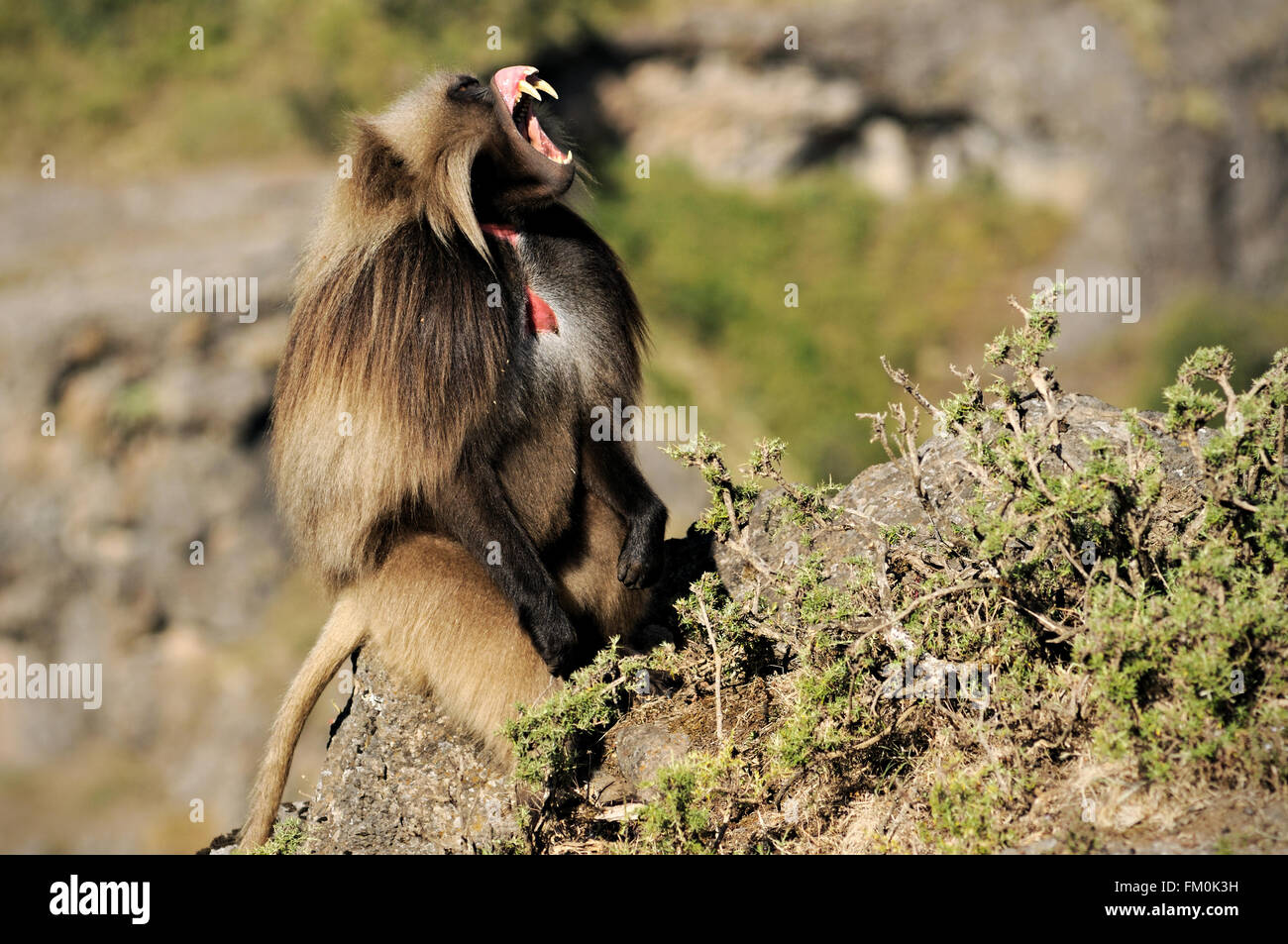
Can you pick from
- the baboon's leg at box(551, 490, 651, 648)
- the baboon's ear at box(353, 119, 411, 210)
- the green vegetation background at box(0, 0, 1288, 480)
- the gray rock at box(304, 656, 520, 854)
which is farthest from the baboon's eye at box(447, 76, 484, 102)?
the green vegetation background at box(0, 0, 1288, 480)

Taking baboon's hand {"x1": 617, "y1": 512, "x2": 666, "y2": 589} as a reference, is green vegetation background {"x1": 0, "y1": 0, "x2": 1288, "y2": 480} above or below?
above

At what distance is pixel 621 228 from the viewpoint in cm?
1714

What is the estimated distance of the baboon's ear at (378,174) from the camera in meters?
3.67

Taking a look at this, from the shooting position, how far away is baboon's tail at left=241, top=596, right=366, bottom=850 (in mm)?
4008

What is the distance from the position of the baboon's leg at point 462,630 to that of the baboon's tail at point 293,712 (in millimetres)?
280

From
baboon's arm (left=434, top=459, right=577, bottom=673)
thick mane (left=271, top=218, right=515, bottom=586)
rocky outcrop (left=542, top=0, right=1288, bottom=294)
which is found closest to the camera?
thick mane (left=271, top=218, right=515, bottom=586)

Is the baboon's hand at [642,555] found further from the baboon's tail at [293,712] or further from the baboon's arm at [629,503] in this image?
the baboon's tail at [293,712]

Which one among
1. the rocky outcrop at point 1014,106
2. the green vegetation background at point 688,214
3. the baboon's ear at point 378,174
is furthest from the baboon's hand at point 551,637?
the rocky outcrop at point 1014,106

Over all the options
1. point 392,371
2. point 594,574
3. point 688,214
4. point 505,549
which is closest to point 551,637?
point 505,549

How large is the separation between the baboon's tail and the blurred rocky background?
7.81 meters

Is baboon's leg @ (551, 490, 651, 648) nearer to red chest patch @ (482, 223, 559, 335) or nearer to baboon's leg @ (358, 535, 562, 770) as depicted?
baboon's leg @ (358, 535, 562, 770)

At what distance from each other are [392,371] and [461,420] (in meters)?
0.24

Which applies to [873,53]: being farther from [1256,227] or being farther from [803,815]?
[803,815]

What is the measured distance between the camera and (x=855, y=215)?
1705 cm
